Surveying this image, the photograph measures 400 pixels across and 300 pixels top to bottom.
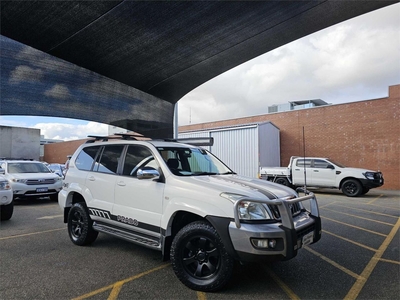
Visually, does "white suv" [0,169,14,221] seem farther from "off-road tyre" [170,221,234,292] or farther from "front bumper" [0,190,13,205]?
"off-road tyre" [170,221,234,292]

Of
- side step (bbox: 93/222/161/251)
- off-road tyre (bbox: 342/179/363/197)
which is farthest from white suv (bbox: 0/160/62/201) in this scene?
off-road tyre (bbox: 342/179/363/197)

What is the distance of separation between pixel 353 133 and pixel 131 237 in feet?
56.7

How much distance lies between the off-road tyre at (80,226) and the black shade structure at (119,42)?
70.6 inches

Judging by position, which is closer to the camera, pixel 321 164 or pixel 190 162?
pixel 190 162

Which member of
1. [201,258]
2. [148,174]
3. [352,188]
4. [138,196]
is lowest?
[352,188]

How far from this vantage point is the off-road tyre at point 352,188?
12668mm

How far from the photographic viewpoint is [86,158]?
17.3ft

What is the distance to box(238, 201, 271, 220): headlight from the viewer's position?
310 centimetres

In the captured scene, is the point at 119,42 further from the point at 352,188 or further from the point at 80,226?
the point at 352,188

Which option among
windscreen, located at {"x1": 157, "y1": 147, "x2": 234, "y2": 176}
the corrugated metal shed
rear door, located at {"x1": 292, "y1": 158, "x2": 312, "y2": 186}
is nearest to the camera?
windscreen, located at {"x1": 157, "y1": 147, "x2": 234, "y2": 176}

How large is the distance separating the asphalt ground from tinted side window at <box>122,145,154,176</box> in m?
1.37

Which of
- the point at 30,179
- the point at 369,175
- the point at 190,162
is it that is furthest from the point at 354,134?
the point at 30,179

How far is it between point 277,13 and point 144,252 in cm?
445

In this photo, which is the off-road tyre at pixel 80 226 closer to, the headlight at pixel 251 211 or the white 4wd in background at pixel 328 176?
the headlight at pixel 251 211
